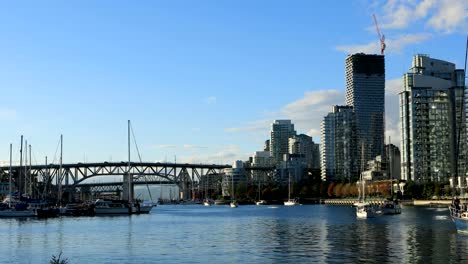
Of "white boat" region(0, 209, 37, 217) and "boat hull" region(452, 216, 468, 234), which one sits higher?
"boat hull" region(452, 216, 468, 234)

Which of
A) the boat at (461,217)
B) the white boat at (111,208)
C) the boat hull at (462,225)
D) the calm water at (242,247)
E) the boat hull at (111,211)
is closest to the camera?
the calm water at (242,247)

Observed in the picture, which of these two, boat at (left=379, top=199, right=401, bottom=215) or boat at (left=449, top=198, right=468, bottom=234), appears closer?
boat at (left=449, top=198, right=468, bottom=234)

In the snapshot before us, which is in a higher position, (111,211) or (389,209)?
(389,209)

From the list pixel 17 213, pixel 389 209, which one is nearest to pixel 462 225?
pixel 389 209

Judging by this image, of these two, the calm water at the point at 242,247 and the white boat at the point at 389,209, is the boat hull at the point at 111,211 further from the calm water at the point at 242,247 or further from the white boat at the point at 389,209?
the calm water at the point at 242,247

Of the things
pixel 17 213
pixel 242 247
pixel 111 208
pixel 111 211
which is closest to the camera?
pixel 242 247

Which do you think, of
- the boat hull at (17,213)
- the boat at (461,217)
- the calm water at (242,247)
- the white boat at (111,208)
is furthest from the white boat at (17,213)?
the boat at (461,217)

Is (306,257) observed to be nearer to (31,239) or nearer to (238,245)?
(238,245)

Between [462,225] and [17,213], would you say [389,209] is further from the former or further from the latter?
[17,213]

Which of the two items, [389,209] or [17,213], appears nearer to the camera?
→ [17,213]

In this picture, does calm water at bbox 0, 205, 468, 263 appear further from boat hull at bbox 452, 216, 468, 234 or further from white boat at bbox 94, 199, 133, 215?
white boat at bbox 94, 199, 133, 215

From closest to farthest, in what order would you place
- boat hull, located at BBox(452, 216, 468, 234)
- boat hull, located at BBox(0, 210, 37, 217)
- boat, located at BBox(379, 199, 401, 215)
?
boat hull, located at BBox(452, 216, 468, 234) < boat hull, located at BBox(0, 210, 37, 217) < boat, located at BBox(379, 199, 401, 215)

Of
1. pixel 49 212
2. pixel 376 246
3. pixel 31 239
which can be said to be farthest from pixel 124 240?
pixel 49 212

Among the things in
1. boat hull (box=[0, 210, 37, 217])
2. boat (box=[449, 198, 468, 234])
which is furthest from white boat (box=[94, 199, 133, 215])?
boat (box=[449, 198, 468, 234])
